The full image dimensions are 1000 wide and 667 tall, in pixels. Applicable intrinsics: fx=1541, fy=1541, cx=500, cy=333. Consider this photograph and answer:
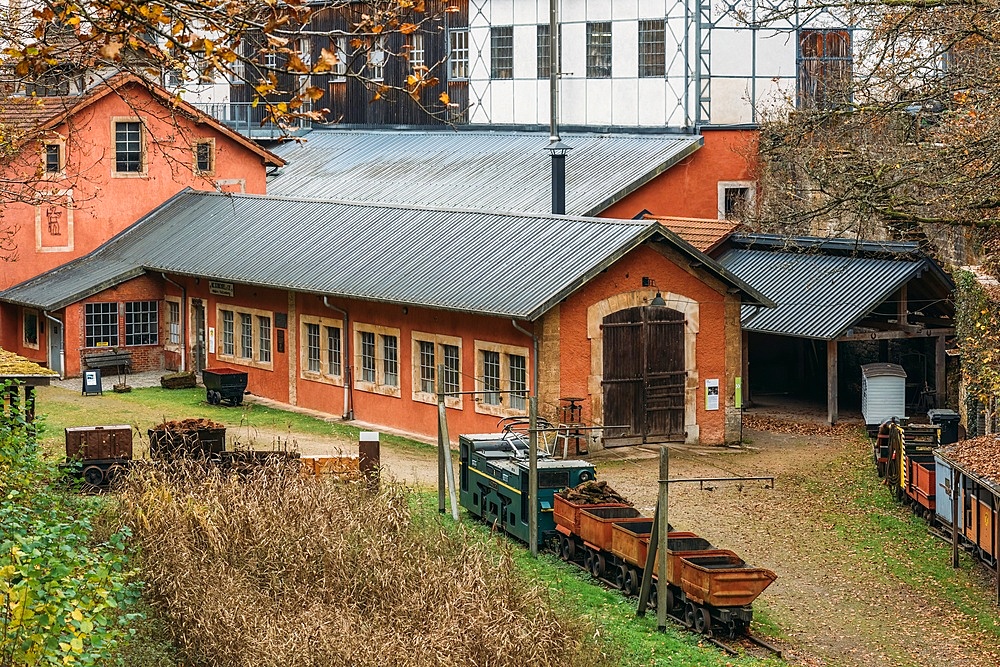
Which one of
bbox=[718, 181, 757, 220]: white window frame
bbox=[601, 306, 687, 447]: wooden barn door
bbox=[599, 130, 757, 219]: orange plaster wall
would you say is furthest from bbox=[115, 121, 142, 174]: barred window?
bbox=[601, 306, 687, 447]: wooden barn door

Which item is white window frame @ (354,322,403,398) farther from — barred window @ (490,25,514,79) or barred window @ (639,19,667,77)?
barred window @ (490,25,514,79)

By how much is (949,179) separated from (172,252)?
2318 cm

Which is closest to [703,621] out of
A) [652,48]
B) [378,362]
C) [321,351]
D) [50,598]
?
[50,598]

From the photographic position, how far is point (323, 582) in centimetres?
1691

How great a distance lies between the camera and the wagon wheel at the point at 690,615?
1850 centimetres

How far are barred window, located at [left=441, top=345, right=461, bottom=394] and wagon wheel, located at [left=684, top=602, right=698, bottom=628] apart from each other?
492 inches

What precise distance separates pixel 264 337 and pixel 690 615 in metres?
19.4

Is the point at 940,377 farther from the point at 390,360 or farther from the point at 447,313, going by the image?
the point at 390,360

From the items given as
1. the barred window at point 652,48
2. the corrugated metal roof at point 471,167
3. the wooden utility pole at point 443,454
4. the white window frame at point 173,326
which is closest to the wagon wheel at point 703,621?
the wooden utility pole at point 443,454

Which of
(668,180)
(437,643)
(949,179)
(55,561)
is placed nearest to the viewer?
(55,561)

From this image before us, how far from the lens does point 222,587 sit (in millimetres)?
16438

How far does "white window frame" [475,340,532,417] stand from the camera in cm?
2883

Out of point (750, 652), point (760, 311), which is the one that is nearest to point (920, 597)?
point (750, 652)

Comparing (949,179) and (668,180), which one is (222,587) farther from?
(668,180)
